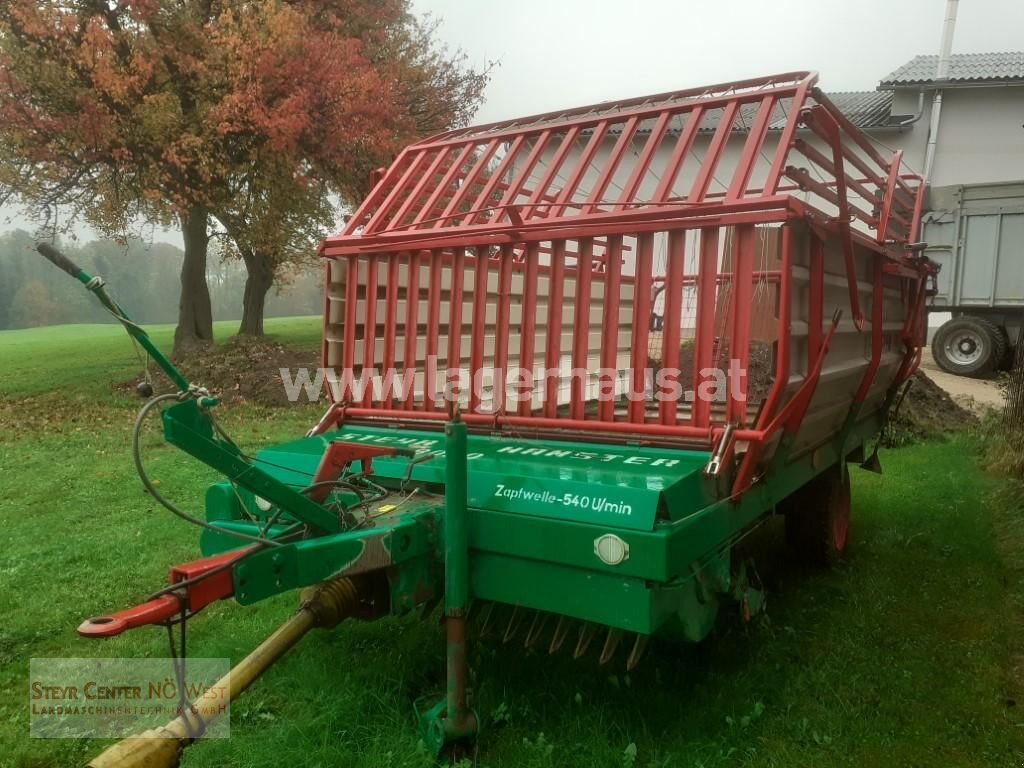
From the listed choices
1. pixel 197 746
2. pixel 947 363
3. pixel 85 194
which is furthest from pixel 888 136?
pixel 197 746

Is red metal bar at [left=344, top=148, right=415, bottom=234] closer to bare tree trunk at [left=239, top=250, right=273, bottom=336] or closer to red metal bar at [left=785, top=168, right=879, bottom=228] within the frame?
red metal bar at [left=785, top=168, right=879, bottom=228]

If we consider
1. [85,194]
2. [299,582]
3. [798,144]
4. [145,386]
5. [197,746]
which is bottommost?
[197,746]

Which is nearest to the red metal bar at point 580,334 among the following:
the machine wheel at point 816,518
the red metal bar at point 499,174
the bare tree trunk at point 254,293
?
the red metal bar at point 499,174

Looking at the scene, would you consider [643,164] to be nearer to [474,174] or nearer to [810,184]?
[810,184]

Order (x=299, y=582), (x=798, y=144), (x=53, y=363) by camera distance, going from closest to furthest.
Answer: (x=299, y=582) < (x=798, y=144) < (x=53, y=363)

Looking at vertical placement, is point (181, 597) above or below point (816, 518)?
above

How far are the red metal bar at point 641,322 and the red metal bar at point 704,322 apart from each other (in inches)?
8.2

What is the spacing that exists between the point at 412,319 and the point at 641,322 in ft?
3.98

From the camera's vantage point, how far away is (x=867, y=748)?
2822 millimetres

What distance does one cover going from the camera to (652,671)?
10.8 ft

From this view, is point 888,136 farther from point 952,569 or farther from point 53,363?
point 53,363

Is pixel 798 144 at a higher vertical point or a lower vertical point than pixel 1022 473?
higher

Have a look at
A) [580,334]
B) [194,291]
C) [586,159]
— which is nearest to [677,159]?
[586,159]

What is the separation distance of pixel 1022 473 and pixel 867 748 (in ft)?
16.0
